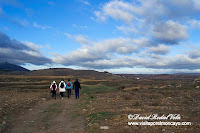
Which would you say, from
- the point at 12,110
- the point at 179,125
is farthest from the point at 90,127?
the point at 12,110

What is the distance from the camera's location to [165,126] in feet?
28.6

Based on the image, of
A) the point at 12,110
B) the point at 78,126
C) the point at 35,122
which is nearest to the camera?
the point at 78,126

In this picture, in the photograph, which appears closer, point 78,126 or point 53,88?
point 78,126

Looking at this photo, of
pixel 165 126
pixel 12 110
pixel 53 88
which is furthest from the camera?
pixel 53 88

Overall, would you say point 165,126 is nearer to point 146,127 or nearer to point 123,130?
point 146,127

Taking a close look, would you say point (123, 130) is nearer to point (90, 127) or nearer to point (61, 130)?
point (90, 127)

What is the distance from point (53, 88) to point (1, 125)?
11.5 meters

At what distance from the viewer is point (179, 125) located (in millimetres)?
8695

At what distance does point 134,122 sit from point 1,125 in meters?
7.24

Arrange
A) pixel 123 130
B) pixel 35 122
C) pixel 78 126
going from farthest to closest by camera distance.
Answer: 1. pixel 35 122
2. pixel 78 126
3. pixel 123 130

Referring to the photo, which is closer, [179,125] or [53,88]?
[179,125]

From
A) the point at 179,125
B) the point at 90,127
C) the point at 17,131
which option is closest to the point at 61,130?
the point at 90,127

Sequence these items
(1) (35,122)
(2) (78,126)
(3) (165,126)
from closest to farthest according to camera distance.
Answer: (3) (165,126) < (2) (78,126) < (1) (35,122)

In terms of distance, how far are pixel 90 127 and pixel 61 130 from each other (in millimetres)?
1489
